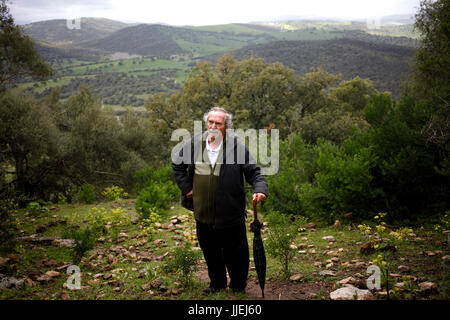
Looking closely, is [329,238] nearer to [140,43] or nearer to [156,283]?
[156,283]

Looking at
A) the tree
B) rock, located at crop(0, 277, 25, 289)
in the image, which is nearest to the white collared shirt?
rock, located at crop(0, 277, 25, 289)

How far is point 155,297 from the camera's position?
375 centimetres

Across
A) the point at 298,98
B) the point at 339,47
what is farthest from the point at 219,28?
the point at 298,98

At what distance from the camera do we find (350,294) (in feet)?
11.0

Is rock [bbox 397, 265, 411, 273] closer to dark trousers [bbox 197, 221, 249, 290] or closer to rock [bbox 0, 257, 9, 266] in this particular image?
dark trousers [bbox 197, 221, 249, 290]

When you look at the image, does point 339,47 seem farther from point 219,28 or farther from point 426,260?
point 219,28

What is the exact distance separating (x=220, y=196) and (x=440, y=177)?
522 cm

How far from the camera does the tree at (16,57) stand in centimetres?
1296

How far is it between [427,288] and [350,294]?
76 centimetres

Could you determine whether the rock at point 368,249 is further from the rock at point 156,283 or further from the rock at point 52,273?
the rock at point 52,273

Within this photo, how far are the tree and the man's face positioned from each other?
520 inches

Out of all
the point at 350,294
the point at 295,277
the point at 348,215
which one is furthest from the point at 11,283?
the point at 348,215

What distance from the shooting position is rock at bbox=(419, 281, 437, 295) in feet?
10.4

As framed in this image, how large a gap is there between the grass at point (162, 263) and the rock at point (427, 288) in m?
0.04
